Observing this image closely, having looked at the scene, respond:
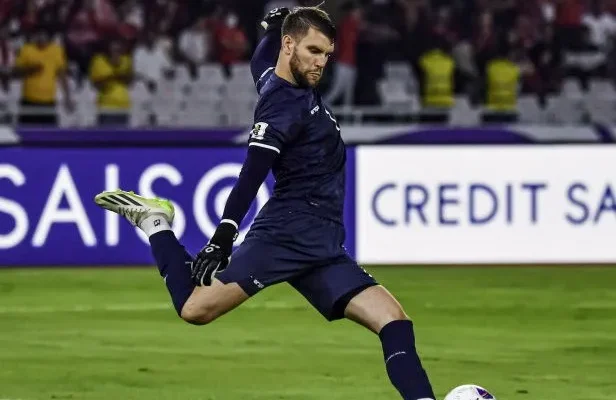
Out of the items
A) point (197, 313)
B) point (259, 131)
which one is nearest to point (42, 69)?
point (197, 313)

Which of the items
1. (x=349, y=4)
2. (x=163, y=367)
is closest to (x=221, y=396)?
(x=163, y=367)

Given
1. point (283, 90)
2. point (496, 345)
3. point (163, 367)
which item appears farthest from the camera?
point (496, 345)

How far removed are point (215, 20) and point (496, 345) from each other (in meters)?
10.3

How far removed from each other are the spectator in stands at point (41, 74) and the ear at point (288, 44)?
39.4 feet

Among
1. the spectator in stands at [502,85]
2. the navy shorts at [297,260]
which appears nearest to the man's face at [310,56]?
the navy shorts at [297,260]

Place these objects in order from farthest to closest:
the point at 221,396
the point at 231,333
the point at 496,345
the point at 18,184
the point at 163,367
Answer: the point at 18,184 < the point at 231,333 < the point at 496,345 < the point at 163,367 < the point at 221,396

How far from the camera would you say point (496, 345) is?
35.2ft

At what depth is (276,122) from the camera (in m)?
6.96

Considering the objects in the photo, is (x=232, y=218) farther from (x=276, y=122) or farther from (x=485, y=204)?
(x=485, y=204)

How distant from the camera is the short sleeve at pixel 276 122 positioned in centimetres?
692

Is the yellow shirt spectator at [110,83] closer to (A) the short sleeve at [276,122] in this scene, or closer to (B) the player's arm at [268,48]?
(B) the player's arm at [268,48]

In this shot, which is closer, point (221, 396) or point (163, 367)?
point (221, 396)

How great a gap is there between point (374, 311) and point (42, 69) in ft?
40.5

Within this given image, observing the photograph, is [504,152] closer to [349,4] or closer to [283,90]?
[349,4]
